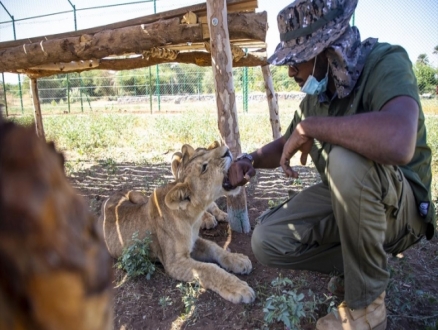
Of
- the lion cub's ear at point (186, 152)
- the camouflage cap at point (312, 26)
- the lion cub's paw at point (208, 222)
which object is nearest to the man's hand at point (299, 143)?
the camouflage cap at point (312, 26)

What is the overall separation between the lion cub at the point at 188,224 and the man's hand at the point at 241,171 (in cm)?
26

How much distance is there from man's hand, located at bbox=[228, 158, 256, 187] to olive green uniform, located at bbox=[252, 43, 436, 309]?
17.7 inches

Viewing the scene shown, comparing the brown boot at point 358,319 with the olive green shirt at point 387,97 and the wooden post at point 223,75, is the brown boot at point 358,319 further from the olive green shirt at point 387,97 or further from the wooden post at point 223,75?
the wooden post at point 223,75

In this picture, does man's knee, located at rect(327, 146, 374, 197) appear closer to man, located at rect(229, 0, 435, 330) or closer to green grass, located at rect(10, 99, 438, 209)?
man, located at rect(229, 0, 435, 330)

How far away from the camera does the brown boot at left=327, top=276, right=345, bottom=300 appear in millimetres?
2920

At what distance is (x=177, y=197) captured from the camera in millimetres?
3648

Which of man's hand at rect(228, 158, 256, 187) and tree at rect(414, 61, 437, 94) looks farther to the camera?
tree at rect(414, 61, 437, 94)

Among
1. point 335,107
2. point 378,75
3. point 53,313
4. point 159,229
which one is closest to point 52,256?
point 53,313

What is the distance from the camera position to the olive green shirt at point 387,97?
2234 mm

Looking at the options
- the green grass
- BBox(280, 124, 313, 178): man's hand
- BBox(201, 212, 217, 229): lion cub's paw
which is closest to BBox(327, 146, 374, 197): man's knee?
BBox(280, 124, 313, 178): man's hand

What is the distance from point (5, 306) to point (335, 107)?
8.59ft

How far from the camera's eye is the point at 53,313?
1.42 ft

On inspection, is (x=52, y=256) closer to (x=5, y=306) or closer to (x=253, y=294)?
(x=5, y=306)

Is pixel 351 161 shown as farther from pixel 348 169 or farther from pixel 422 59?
pixel 422 59
